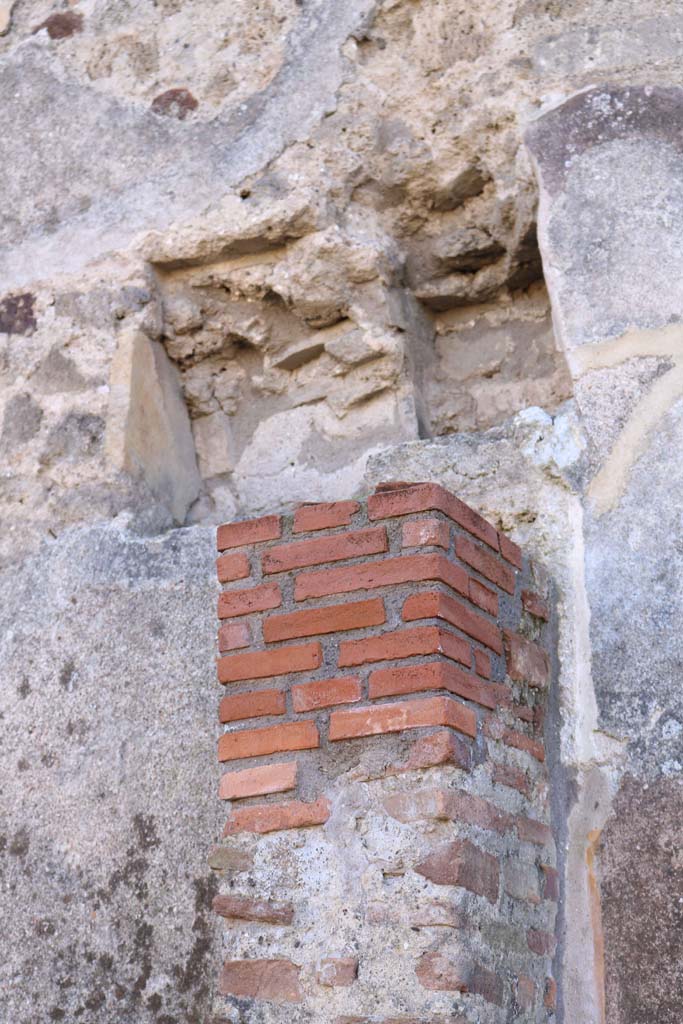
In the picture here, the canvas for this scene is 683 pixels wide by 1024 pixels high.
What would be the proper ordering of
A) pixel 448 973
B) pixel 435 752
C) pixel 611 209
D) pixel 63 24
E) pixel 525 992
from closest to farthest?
1. pixel 448 973
2. pixel 435 752
3. pixel 525 992
4. pixel 611 209
5. pixel 63 24

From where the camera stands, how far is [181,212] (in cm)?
330

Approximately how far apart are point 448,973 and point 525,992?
29 cm

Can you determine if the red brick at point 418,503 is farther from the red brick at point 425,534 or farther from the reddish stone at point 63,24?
the reddish stone at point 63,24

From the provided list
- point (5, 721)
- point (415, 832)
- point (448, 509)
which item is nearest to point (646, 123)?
point (448, 509)

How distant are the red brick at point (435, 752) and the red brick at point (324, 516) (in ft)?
1.46

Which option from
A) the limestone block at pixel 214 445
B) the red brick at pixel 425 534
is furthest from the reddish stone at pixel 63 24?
the red brick at pixel 425 534

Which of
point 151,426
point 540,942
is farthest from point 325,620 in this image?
point 151,426

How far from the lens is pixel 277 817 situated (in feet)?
7.47

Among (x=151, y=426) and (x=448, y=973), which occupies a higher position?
(x=151, y=426)

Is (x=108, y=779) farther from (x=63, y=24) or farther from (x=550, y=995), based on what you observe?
(x=63, y=24)

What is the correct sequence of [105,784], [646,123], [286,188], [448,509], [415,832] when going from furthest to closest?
[286,188] < [646,123] < [105,784] < [448,509] < [415,832]

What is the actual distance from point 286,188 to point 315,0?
22.4 inches

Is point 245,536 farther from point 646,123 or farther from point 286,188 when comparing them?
point 646,123

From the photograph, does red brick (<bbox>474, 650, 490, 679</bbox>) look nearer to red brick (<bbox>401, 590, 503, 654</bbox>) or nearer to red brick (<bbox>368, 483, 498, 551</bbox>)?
→ red brick (<bbox>401, 590, 503, 654</bbox>)
